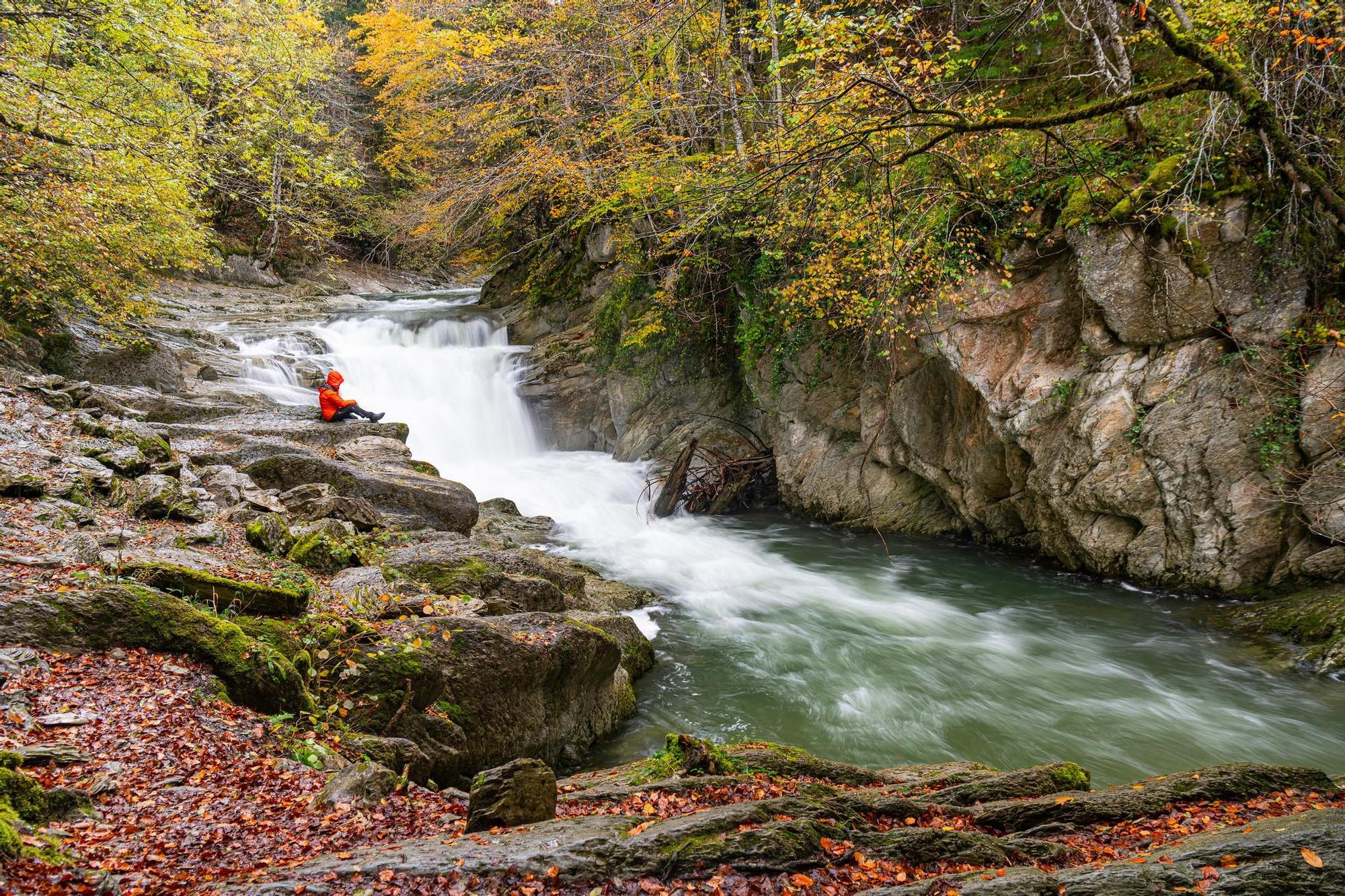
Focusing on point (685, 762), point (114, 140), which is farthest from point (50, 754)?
point (114, 140)

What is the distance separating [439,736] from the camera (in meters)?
4.61

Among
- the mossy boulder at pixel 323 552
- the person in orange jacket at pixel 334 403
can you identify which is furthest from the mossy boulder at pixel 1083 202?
the person in orange jacket at pixel 334 403

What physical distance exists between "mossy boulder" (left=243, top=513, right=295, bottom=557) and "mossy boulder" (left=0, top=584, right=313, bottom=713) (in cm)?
189

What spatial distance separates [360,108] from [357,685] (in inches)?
1327

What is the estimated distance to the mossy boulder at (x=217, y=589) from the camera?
4223 mm

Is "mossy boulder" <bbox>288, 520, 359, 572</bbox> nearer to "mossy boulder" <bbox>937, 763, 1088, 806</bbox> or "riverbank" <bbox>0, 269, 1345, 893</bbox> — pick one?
"riverbank" <bbox>0, 269, 1345, 893</bbox>

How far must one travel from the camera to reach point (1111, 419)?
8383 mm

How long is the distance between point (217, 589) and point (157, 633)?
0.60m

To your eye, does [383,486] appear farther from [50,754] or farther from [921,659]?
[921,659]

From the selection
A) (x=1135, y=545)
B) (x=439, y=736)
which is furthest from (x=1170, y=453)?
(x=439, y=736)

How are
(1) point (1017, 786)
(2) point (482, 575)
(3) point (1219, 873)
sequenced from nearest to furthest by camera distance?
(3) point (1219, 873) < (1) point (1017, 786) < (2) point (482, 575)

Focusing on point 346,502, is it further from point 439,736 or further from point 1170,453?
point 1170,453

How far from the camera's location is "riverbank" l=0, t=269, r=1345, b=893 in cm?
249

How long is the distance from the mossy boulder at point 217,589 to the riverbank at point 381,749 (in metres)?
0.02
